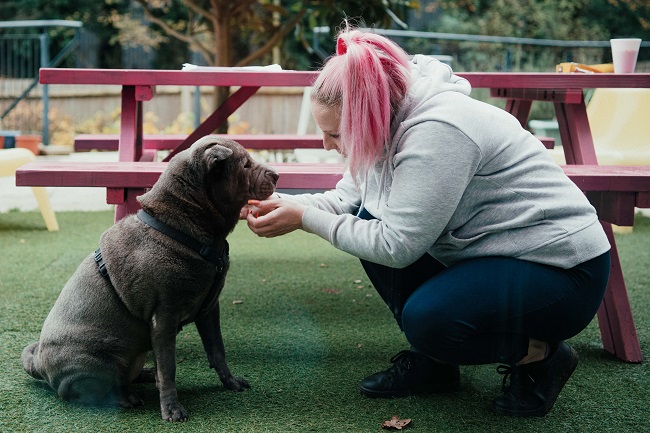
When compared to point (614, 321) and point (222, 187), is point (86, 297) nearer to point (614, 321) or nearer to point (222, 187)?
point (222, 187)

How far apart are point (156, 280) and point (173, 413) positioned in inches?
17.5

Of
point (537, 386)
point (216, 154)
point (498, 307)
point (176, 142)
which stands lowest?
point (537, 386)

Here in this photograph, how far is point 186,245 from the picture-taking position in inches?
98.3

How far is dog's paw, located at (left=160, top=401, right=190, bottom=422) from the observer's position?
2.50m

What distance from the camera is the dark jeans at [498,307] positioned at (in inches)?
94.0

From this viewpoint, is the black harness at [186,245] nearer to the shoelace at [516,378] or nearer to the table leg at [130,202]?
the table leg at [130,202]

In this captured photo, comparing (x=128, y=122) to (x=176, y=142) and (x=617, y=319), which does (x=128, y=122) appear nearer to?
(x=176, y=142)

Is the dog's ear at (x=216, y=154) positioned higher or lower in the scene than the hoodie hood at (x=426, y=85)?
lower

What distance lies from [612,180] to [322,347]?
1354 mm

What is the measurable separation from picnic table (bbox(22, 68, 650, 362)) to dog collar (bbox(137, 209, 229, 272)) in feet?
1.33

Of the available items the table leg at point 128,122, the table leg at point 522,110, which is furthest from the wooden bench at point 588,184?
the table leg at point 522,110

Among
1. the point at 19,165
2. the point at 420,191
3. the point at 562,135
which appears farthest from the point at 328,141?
the point at 19,165

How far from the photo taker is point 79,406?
103 inches

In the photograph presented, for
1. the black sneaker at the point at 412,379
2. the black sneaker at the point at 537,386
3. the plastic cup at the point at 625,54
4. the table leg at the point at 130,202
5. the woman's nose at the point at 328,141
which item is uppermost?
the plastic cup at the point at 625,54
